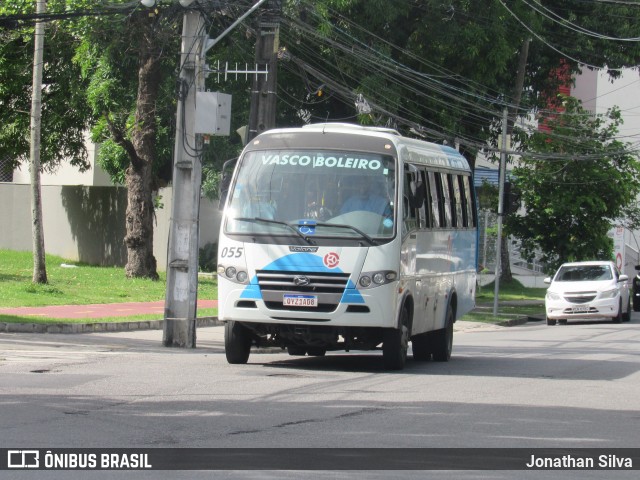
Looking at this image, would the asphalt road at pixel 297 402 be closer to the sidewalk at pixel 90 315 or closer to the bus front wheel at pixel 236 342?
the bus front wheel at pixel 236 342

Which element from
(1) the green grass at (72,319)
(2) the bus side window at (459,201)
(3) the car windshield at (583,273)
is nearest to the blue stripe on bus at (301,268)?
(2) the bus side window at (459,201)

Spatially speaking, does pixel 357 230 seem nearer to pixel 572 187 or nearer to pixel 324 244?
pixel 324 244

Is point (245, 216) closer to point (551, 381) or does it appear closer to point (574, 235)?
point (551, 381)

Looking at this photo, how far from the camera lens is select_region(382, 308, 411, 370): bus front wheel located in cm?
1447

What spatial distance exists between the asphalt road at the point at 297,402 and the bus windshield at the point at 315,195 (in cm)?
185

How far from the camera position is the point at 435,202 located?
55.0 ft

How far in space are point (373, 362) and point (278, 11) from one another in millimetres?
6765

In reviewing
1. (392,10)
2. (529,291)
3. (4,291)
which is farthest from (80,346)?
(529,291)

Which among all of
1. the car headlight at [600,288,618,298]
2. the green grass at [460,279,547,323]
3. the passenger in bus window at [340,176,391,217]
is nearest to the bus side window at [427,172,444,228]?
the passenger in bus window at [340,176,391,217]

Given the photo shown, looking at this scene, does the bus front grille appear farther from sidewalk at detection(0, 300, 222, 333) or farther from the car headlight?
the car headlight

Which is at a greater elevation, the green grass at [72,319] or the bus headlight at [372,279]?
the bus headlight at [372,279]

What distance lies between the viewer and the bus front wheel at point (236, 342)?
14.7 meters

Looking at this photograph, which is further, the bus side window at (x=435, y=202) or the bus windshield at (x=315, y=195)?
the bus side window at (x=435, y=202)

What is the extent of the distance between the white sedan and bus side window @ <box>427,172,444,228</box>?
13.5m
